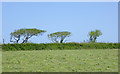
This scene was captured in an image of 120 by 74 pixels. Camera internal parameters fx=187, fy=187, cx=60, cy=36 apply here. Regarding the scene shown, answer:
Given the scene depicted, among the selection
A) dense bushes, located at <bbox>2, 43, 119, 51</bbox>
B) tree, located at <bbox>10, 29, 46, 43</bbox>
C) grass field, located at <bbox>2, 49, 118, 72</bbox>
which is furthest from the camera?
tree, located at <bbox>10, 29, 46, 43</bbox>

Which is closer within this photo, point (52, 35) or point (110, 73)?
point (110, 73)

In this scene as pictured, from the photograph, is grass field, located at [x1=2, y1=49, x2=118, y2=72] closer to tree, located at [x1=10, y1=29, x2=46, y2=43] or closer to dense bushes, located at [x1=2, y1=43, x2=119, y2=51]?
dense bushes, located at [x1=2, y1=43, x2=119, y2=51]

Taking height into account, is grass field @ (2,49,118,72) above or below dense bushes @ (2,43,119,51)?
below

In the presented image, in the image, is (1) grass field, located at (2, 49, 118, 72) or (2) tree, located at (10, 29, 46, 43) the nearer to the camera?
(1) grass field, located at (2, 49, 118, 72)

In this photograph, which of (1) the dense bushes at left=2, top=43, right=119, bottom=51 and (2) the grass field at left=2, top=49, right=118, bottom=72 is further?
(1) the dense bushes at left=2, top=43, right=119, bottom=51

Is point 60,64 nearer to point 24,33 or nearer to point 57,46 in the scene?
point 57,46

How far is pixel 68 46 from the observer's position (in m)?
18.7

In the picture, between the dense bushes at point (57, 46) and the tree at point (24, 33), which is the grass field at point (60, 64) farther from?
the tree at point (24, 33)

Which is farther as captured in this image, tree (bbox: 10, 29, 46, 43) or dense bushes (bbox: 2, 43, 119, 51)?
tree (bbox: 10, 29, 46, 43)

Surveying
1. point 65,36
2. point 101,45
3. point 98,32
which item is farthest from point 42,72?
point 98,32

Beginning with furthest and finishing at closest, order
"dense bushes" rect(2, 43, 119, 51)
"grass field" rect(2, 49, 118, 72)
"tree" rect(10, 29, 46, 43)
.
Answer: "tree" rect(10, 29, 46, 43), "dense bushes" rect(2, 43, 119, 51), "grass field" rect(2, 49, 118, 72)

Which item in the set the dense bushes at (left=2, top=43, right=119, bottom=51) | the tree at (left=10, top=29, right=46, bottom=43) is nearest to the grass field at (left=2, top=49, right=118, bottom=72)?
the dense bushes at (left=2, top=43, right=119, bottom=51)

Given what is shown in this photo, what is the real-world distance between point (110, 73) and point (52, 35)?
25257 mm

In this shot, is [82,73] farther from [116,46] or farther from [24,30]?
[24,30]
